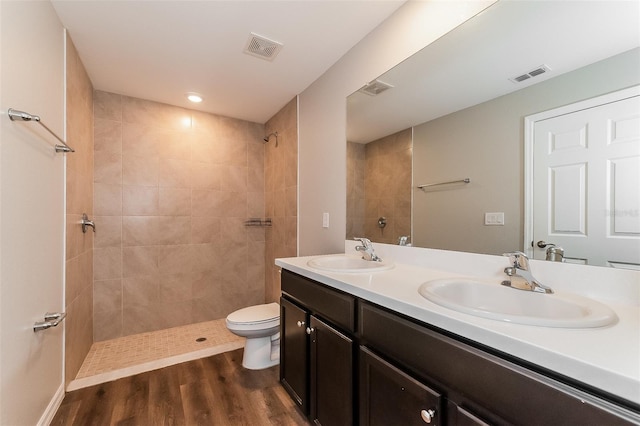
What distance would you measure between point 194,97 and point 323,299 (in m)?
2.38

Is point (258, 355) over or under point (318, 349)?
under

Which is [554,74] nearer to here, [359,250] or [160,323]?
[359,250]

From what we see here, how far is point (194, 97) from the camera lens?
262 centimetres

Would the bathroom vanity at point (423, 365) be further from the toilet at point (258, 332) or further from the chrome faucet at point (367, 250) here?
the toilet at point (258, 332)

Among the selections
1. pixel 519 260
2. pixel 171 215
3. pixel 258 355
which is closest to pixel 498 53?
pixel 519 260

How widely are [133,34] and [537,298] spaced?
257 cm

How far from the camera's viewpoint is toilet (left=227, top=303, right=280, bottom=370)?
197cm

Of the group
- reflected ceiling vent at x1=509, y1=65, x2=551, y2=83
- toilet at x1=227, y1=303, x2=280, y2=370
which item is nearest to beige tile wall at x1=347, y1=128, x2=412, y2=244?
reflected ceiling vent at x1=509, y1=65, x2=551, y2=83

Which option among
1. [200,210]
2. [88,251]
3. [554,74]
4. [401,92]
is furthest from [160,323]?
[554,74]

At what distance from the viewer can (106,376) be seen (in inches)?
76.1

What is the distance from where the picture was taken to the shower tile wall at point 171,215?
2.52m

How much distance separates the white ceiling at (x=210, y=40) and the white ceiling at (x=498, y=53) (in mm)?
446

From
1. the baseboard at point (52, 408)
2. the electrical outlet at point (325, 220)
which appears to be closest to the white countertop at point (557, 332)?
the electrical outlet at point (325, 220)

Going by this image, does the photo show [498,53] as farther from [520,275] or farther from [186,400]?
[186,400]
